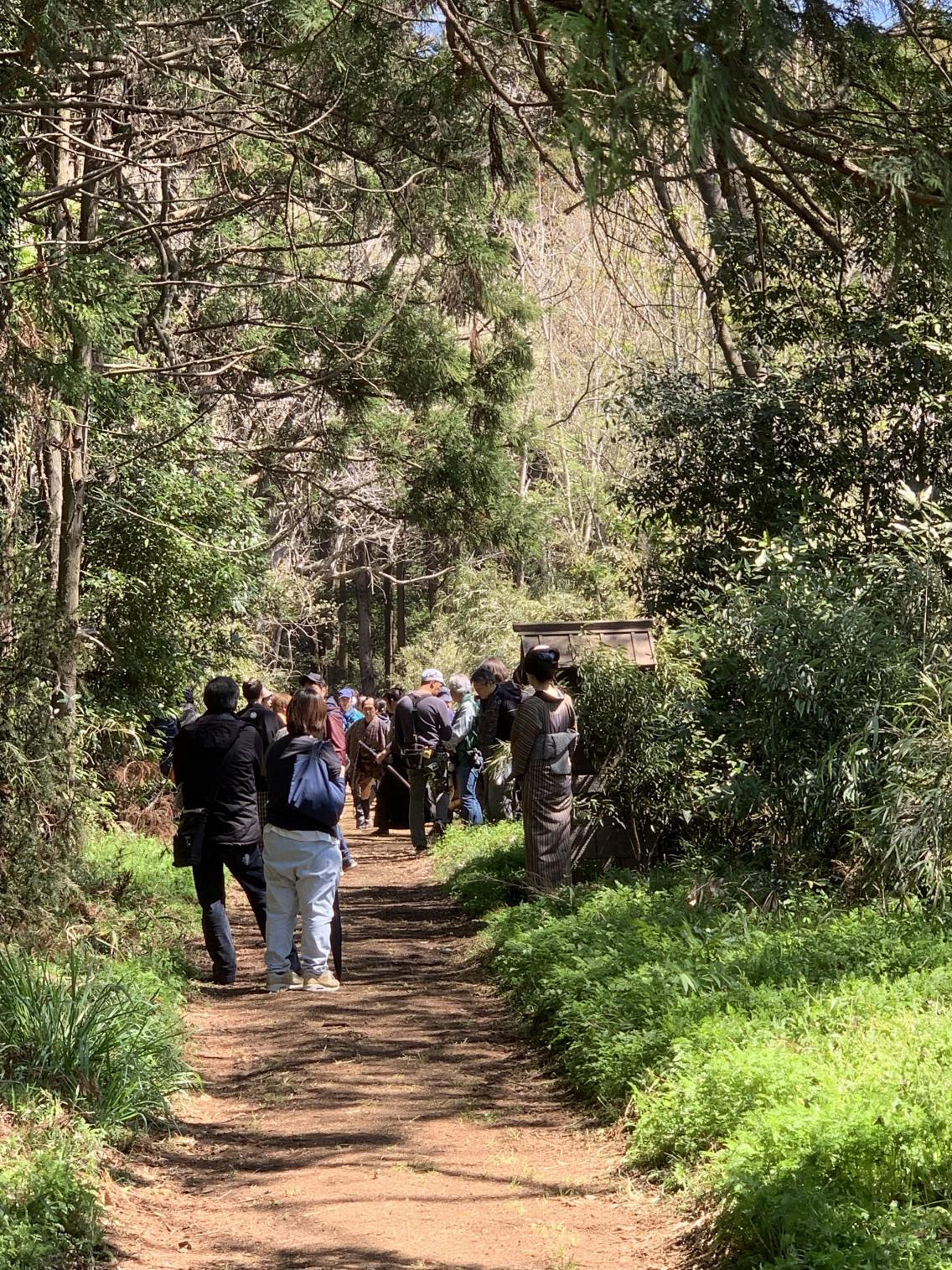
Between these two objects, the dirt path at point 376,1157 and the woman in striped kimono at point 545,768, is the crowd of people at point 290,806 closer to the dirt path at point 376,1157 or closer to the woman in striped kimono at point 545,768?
the woman in striped kimono at point 545,768

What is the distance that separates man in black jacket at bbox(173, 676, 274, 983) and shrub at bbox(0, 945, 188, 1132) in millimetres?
2450

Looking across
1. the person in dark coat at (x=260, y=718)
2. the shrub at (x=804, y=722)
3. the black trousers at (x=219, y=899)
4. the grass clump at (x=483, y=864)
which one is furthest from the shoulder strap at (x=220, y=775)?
the shrub at (x=804, y=722)

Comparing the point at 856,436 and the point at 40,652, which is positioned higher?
the point at 856,436

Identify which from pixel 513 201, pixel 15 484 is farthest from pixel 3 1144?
pixel 513 201

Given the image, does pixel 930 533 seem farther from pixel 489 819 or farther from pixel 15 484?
pixel 489 819

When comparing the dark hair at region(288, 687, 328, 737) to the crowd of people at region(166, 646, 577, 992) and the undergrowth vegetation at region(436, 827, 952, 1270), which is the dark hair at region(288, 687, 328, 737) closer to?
the crowd of people at region(166, 646, 577, 992)

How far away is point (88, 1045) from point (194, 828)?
3.54m

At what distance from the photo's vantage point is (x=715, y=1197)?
17.3 feet

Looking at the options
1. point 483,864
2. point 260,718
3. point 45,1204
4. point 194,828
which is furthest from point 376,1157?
point 483,864

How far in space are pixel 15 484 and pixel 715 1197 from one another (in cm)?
712

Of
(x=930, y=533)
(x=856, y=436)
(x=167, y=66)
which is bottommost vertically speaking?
(x=930, y=533)

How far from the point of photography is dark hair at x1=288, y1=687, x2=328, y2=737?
9609mm

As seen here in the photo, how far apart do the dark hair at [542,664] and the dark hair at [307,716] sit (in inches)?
72.0

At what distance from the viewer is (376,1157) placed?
6312mm
